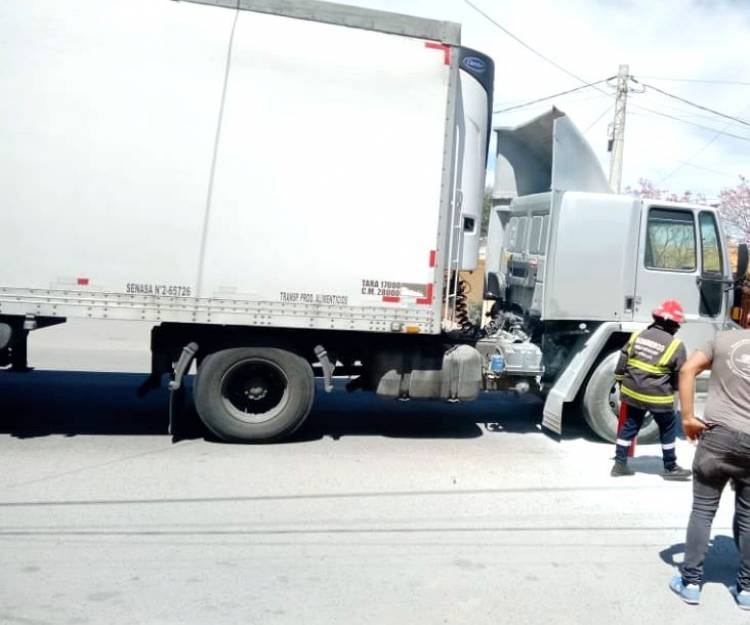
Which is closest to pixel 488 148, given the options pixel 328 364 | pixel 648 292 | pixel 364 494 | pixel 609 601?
pixel 648 292

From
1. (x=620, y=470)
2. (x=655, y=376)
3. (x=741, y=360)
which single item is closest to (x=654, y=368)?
(x=655, y=376)

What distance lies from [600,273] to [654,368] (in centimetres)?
143

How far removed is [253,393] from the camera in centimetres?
713

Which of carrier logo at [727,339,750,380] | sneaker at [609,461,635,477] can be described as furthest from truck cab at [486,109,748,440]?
carrier logo at [727,339,750,380]

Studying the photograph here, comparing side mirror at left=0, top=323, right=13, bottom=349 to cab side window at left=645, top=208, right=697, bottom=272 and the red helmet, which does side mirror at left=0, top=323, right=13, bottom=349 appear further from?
cab side window at left=645, top=208, right=697, bottom=272

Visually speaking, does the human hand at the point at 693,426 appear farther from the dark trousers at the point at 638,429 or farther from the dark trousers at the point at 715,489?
the dark trousers at the point at 638,429

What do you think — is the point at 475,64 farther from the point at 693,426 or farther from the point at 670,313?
the point at 693,426

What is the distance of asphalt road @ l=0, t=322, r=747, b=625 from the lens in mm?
4109

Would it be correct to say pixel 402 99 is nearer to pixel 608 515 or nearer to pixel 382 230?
pixel 382 230

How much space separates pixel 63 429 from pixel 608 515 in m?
5.02

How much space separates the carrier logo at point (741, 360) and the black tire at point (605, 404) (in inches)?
134

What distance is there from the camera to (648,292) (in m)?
7.61

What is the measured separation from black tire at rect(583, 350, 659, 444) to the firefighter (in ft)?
3.28

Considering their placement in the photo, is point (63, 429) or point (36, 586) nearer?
point (36, 586)
